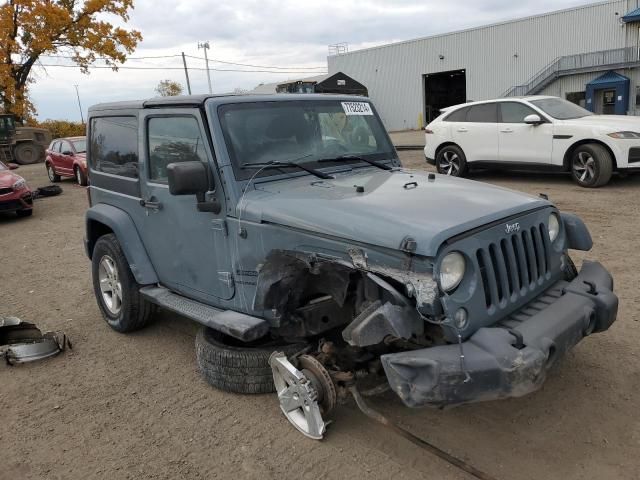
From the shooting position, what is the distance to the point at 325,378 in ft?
9.81

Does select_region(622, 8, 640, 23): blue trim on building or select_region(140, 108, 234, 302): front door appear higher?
select_region(622, 8, 640, 23): blue trim on building

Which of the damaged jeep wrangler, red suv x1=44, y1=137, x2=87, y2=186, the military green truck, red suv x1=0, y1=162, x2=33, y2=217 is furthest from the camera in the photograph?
the military green truck

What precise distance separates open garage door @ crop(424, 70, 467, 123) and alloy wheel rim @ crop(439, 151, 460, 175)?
28.2 metres

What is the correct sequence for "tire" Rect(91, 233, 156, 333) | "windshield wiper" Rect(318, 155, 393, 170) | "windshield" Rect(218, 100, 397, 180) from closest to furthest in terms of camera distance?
"windshield" Rect(218, 100, 397, 180), "windshield wiper" Rect(318, 155, 393, 170), "tire" Rect(91, 233, 156, 333)

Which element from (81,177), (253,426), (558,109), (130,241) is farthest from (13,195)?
(558,109)

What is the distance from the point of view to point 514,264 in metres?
2.87

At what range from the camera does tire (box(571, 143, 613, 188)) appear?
9.31 m

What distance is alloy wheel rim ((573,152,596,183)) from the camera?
9.48 meters

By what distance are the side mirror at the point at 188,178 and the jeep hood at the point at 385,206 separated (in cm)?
28

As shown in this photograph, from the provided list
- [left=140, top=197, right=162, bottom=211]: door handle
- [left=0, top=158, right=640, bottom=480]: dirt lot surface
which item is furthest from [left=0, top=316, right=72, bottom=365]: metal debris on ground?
[left=140, top=197, right=162, bottom=211]: door handle

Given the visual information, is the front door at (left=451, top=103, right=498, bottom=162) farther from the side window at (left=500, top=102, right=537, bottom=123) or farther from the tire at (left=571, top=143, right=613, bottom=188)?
the tire at (left=571, top=143, right=613, bottom=188)

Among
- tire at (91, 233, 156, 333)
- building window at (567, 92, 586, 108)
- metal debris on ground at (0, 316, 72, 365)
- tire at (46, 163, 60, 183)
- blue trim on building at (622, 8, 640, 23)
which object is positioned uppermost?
blue trim on building at (622, 8, 640, 23)

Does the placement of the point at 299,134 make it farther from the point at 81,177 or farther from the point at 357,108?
the point at 81,177

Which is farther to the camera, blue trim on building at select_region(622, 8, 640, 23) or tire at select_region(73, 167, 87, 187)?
blue trim on building at select_region(622, 8, 640, 23)
